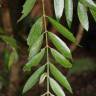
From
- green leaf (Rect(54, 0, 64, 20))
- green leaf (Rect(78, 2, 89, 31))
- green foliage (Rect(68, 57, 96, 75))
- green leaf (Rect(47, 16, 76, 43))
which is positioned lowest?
green foliage (Rect(68, 57, 96, 75))

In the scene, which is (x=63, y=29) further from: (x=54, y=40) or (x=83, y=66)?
(x=83, y=66)

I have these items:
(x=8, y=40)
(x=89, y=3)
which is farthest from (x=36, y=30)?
(x=8, y=40)

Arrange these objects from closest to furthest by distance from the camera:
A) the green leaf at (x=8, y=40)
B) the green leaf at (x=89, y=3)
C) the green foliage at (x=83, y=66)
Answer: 1. the green leaf at (x=89, y=3)
2. the green leaf at (x=8, y=40)
3. the green foliage at (x=83, y=66)

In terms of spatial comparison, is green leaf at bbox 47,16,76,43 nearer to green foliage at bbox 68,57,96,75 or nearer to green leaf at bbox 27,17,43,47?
green leaf at bbox 27,17,43,47

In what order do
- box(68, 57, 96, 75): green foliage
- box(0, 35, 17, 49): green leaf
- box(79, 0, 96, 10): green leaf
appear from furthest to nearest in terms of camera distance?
box(68, 57, 96, 75): green foliage → box(0, 35, 17, 49): green leaf → box(79, 0, 96, 10): green leaf

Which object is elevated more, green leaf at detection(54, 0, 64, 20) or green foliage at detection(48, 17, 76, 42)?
green leaf at detection(54, 0, 64, 20)

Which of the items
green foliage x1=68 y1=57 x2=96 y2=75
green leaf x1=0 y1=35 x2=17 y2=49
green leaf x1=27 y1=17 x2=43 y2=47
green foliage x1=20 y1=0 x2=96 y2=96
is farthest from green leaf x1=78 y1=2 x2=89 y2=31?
green foliage x1=68 y1=57 x2=96 y2=75

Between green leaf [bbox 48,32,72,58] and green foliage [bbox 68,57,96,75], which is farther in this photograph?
green foliage [bbox 68,57,96,75]

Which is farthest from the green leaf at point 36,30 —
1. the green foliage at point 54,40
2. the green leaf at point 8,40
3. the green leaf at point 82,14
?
the green leaf at point 8,40

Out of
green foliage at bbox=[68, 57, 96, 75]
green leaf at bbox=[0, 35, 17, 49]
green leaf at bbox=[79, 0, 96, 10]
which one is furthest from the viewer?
green foliage at bbox=[68, 57, 96, 75]

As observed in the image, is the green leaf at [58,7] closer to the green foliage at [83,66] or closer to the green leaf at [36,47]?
the green leaf at [36,47]

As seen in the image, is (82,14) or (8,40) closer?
(82,14)

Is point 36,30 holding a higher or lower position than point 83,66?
higher
